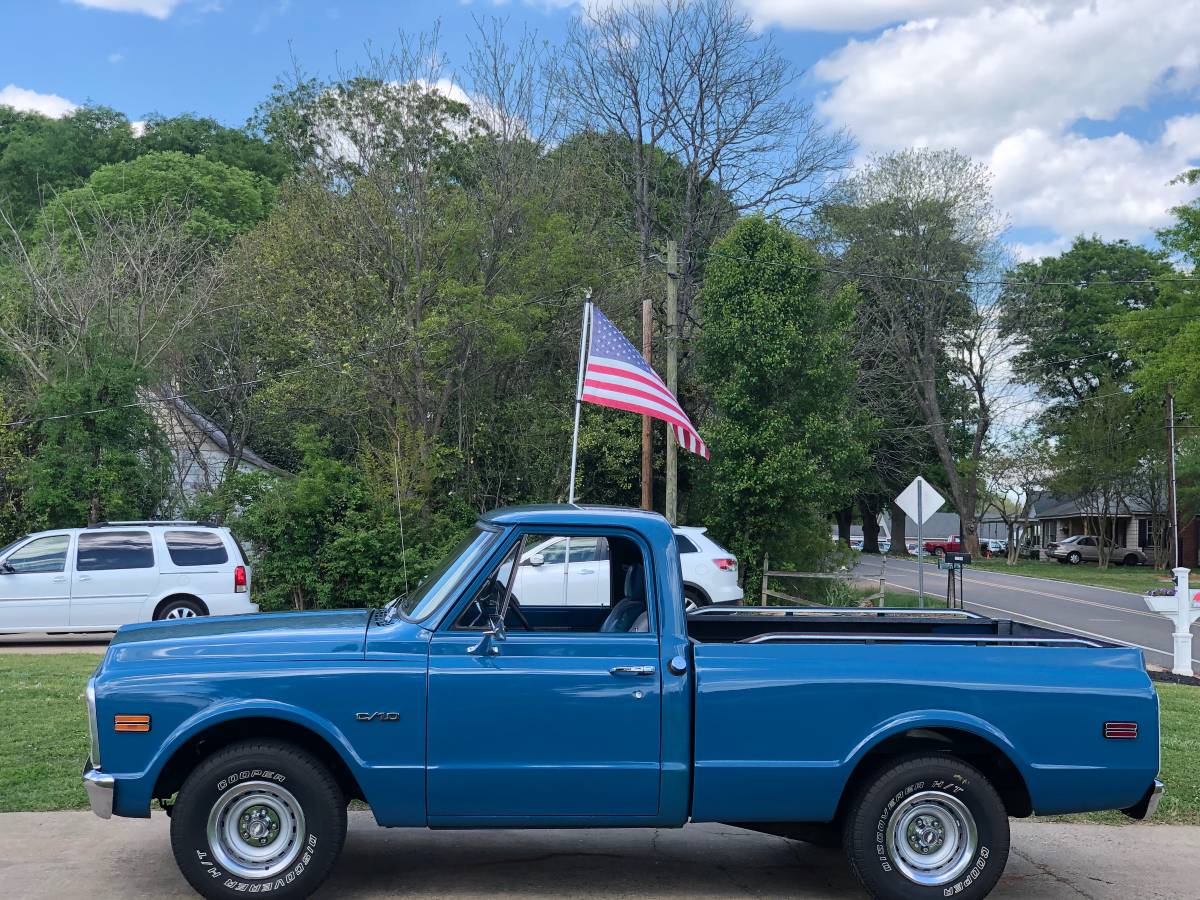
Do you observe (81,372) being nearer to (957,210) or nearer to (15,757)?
(15,757)

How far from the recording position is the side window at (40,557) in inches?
674

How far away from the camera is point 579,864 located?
668 cm

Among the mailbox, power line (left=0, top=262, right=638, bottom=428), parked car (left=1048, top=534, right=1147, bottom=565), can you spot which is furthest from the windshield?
parked car (left=1048, top=534, right=1147, bottom=565)

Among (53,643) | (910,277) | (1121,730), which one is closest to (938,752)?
(1121,730)

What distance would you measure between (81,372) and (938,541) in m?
66.4

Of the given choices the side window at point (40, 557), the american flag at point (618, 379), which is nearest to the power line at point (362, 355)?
the side window at point (40, 557)

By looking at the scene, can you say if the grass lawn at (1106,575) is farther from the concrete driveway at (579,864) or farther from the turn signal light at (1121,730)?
the turn signal light at (1121,730)

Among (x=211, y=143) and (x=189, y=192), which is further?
(x=211, y=143)

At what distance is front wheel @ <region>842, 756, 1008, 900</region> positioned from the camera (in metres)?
5.86

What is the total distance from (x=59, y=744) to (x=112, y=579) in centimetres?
869

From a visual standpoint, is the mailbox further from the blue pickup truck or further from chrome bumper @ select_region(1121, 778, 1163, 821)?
the blue pickup truck

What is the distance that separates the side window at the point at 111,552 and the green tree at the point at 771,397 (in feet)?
37.1

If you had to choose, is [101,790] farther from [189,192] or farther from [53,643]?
[189,192]

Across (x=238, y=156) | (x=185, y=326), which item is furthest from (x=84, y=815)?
(x=238, y=156)
